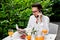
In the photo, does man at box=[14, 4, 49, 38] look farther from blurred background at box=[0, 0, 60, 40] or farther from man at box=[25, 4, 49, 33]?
blurred background at box=[0, 0, 60, 40]

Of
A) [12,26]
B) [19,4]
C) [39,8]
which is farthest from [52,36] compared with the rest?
[19,4]

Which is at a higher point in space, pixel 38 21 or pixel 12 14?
pixel 38 21

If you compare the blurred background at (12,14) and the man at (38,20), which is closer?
the man at (38,20)

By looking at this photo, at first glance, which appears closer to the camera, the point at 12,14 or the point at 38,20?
the point at 38,20

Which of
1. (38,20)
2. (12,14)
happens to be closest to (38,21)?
(38,20)

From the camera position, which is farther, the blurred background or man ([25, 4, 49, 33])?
the blurred background

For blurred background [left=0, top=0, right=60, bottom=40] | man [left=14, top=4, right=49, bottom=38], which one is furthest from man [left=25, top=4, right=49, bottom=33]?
blurred background [left=0, top=0, right=60, bottom=40]

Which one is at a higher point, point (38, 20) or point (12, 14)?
point (38, 20)

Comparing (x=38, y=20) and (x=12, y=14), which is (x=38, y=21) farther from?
(x=12, y=14)

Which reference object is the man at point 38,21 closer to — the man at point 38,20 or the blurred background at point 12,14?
the man at point 38,20

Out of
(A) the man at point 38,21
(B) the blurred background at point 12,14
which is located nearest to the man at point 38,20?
(A) the man at point 38,21

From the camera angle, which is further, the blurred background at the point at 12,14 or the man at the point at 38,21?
the blurred background at the point at 12,14

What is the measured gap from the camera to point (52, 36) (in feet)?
14.1

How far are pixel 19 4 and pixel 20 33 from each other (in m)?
1.93
